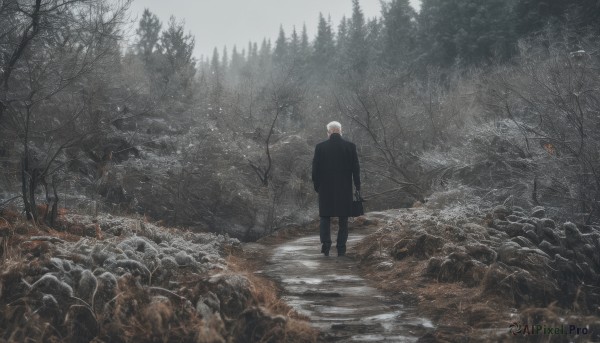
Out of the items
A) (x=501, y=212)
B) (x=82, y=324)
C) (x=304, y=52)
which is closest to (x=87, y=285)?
(x=82, y=324)

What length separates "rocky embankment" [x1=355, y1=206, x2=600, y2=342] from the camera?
13.4 ft

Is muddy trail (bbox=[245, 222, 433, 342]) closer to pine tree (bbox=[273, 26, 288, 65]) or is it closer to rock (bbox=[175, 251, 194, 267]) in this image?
rock (bbox=[175, 251, 194, 267])

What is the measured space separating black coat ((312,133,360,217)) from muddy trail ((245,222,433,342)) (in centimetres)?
77

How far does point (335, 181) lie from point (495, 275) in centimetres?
332

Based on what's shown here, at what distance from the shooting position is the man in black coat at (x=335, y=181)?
804cm

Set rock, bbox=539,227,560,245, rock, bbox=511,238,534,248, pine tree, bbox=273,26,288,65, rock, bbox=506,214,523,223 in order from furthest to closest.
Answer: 1. pine tree, bbox=273,26,288,65
2. rock, bbox=506,214,523,223
3. rock, bbox=539,227,560,245
4. rock, bbox=511,238,534,248

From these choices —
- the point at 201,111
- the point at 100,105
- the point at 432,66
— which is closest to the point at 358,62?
the point at 432,66

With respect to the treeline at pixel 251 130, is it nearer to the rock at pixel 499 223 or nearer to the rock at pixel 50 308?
the rock at pixel 499 223

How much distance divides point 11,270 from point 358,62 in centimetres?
4961

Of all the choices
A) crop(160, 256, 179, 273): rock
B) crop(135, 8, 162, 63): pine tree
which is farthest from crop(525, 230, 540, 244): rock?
crop(135, 8, 162, 63): pine tree

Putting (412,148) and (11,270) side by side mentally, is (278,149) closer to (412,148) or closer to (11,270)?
(412,148)

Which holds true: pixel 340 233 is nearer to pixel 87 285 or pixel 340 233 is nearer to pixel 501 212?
pixel 501 212

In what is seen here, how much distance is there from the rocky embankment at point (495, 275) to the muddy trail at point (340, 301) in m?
0.20

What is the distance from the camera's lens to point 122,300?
420cm
